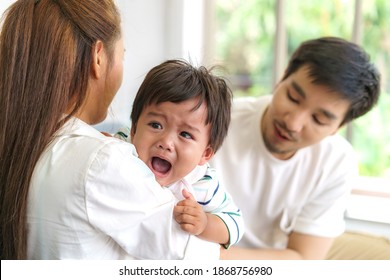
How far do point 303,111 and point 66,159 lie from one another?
0.96 meters

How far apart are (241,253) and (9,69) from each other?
0.83m

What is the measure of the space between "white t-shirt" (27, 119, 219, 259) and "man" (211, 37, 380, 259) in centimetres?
72

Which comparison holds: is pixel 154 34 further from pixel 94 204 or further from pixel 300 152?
pixel 94 204

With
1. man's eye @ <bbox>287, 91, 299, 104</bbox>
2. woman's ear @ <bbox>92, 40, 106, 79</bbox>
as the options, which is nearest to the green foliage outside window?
man's eye @ <bbox>287, 91, 299, 104</bbox>

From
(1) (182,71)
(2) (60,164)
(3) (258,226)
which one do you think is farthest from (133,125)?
(3) (258,226)

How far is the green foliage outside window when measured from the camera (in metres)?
2.57

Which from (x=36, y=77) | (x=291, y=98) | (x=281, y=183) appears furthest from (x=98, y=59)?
(x=281, y=183)

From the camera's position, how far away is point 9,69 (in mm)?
968

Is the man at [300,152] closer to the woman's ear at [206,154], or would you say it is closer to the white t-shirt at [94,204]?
the woman's ear at [206,154]

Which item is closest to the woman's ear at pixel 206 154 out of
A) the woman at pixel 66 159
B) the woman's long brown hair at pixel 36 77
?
the woman at pixel 66 159

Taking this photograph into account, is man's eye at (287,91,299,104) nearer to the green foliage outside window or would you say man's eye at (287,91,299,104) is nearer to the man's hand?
the man's hand

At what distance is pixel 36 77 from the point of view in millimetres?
958

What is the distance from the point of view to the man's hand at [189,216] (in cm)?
98

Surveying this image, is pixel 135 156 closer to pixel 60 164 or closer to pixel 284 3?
pixel 60 164
